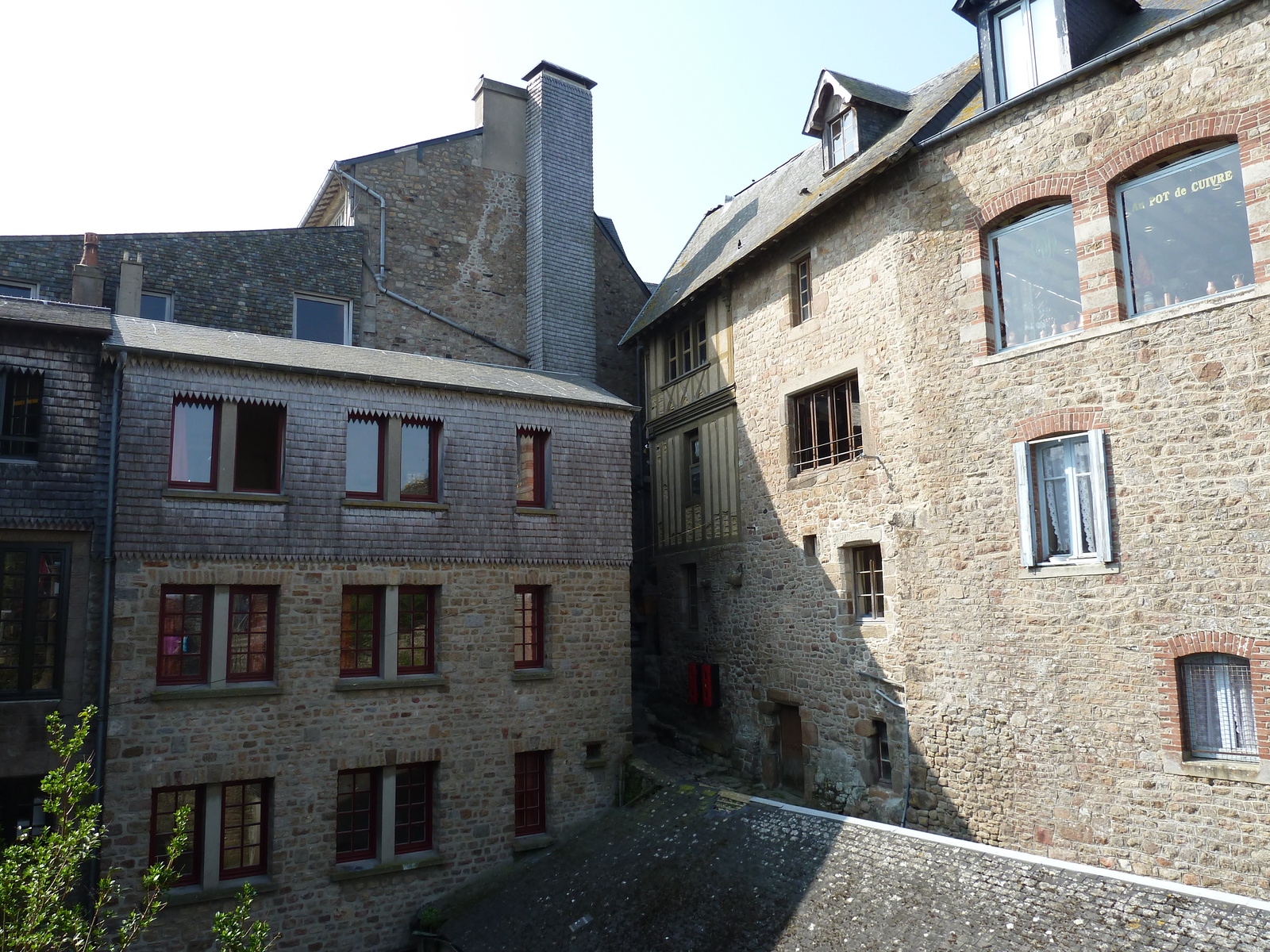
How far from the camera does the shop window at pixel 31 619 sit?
9891mm

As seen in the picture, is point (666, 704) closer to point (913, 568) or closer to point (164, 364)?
point (913, 568)

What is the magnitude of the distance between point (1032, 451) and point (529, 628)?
6745 mm

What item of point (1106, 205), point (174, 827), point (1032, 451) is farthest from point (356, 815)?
point (1106, 205)

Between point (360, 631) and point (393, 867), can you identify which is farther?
point (360, 631)

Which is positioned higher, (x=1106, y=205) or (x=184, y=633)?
(x=1106, y=205)

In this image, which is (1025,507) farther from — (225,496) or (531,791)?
(225,496)

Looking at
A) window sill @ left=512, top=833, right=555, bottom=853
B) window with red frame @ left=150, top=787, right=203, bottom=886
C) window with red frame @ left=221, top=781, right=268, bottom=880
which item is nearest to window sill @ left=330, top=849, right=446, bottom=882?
window with red frame @ left=221, top=781, right=268, bottom=880

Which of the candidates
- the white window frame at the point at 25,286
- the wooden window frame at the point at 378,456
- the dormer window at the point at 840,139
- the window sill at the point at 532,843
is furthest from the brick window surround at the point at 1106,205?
the white window frame at the point at 25,286

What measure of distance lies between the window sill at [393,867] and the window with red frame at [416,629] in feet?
7.23

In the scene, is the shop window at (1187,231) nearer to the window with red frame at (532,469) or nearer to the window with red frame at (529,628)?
the window with red frame at (532,469)

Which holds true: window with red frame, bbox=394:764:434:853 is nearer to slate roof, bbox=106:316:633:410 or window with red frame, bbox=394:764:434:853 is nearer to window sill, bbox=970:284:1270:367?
slate roof, bbox=106:316:633:410

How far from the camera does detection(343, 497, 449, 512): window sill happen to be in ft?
38.1

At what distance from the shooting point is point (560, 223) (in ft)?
61.8

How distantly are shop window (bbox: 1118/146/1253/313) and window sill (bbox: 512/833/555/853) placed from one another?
9363 millimetres
